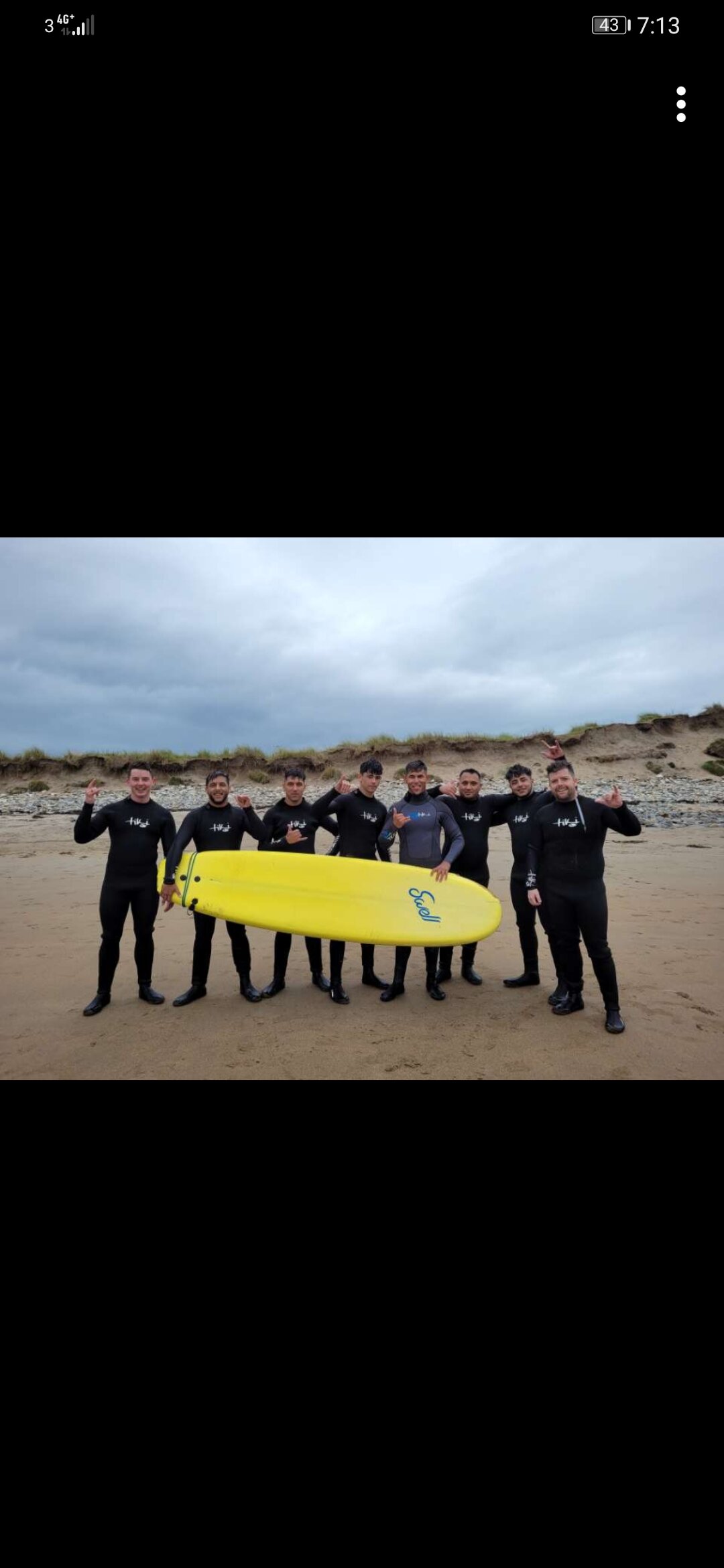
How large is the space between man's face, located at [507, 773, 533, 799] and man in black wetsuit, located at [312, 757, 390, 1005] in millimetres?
1150

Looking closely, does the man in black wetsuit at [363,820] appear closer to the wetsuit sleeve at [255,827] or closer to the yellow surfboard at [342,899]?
the yellow surfboard at [342,899]

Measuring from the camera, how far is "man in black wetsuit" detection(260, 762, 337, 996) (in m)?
4.83

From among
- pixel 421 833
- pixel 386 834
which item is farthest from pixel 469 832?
pixel 386 834

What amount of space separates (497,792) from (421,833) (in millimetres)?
12361

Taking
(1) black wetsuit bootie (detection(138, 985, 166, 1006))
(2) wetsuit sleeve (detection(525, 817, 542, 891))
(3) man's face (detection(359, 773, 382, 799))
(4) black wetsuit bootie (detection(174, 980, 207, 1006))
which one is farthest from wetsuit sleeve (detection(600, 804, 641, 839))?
(1) black wetsuit bootie (detection(138, 985, 166, 1006))

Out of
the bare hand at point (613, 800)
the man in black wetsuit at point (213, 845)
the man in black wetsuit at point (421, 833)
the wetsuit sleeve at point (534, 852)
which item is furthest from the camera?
the man in black wetsuit at point (421, 833)

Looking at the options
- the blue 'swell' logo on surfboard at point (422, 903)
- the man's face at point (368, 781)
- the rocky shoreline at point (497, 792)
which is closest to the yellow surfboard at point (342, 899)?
the blue 'swell' logo on surfboard at point (422, 903)

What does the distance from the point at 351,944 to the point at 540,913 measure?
2974 millimetres

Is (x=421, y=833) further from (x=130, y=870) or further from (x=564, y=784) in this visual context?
(x=130, y=870)

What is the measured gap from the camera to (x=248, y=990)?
456cm

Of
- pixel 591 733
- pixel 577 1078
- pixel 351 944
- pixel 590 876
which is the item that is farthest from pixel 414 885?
pixel 591 733

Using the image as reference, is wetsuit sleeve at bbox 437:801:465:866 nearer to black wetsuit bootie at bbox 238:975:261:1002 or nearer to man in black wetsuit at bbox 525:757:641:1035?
man in black wetsuit at bbox 525:757:641:1035

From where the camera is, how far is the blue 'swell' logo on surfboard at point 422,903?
4570mm

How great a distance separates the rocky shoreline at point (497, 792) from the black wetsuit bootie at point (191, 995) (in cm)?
843
